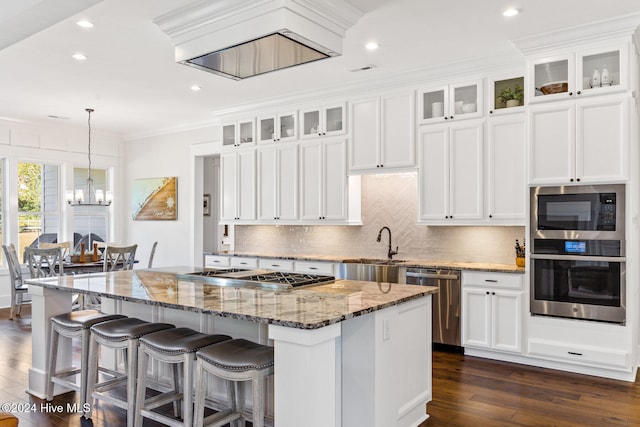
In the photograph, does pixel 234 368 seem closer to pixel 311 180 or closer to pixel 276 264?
pixel 276 264

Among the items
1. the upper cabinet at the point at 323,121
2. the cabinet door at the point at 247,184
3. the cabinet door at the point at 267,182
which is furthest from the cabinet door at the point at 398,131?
the cabinet door at the point at 247,184

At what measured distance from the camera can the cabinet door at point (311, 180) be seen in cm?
574

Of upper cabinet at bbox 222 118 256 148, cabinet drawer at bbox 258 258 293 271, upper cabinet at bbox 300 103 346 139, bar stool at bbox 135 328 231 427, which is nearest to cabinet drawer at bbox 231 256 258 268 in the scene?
cabinet drawer at bbox 258 258 293 271

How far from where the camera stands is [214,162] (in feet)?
26.2

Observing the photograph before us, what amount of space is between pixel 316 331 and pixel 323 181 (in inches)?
147

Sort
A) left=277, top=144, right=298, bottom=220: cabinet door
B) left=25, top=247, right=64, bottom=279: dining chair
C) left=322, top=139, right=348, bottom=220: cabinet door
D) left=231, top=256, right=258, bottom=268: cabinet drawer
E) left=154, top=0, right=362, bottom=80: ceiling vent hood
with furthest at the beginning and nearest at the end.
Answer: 1. left=231, top=256, right=258, bottom=268: cabinet drawer
2. left=277, top=144, right=298, bottom=220: cabinet door
3. left=25, top=247, right=64, bottom=279: dining chair
4. left=322, top=139, right=348, bottom=220: cabinet door
5. left=154, top=0, right=362, bottom=80: ceiling vent hood

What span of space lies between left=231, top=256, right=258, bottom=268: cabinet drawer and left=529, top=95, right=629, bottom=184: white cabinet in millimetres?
3432

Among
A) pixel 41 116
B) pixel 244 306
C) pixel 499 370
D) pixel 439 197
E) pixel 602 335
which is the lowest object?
Result: pixel 499 370

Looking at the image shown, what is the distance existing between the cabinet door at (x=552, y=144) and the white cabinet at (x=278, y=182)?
9.16 feet

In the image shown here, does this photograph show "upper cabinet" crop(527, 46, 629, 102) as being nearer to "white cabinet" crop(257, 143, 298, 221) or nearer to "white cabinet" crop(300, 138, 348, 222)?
"white cabinet" crop(300, 138, 348, 222)

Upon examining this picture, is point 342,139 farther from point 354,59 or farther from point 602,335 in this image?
point 602,335

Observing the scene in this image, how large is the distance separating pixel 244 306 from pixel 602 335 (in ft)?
10.1

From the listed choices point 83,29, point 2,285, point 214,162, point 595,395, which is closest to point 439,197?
point 595,395

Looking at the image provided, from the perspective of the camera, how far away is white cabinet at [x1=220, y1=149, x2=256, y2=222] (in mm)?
6375
